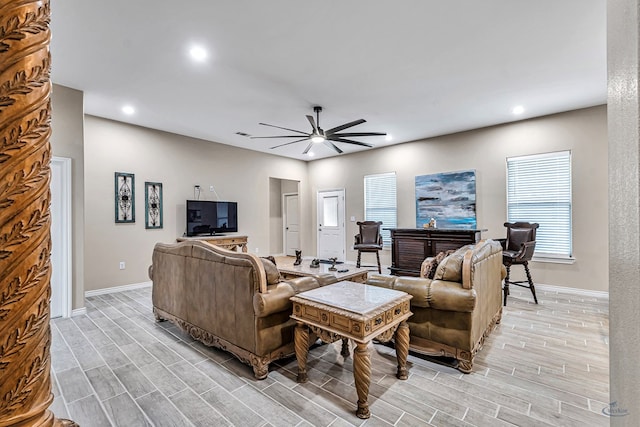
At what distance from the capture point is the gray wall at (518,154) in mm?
4602

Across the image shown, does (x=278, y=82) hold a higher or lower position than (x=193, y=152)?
higher

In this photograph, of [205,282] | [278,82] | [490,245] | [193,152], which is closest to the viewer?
[205,282]

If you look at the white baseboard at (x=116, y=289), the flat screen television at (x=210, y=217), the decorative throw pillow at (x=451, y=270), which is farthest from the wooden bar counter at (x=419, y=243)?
the white baseboard at (x=116, y=289)

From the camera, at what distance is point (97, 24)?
2.63 meters

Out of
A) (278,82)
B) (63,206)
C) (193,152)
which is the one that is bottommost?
(63,206)

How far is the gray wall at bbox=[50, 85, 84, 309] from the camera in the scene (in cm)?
377

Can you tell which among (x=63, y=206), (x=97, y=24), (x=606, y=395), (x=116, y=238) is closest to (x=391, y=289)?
(x=606, y=395)

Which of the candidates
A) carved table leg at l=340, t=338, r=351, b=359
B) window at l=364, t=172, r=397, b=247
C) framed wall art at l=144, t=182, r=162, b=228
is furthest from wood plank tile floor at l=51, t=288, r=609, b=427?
window at l=364, t=172, r=397, b=247

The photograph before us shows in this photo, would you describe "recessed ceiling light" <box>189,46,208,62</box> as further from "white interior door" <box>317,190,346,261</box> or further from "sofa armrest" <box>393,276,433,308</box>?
"white interior door" <box>317,190,346,261</box>

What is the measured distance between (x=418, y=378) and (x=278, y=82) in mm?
3490

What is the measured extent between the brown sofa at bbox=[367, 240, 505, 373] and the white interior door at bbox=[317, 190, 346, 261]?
5.09m

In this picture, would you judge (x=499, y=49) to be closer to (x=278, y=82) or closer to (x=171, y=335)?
(x=278, y=82)

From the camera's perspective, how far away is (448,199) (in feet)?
19.7

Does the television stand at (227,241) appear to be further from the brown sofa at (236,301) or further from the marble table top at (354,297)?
the marble table top at (354,297)
